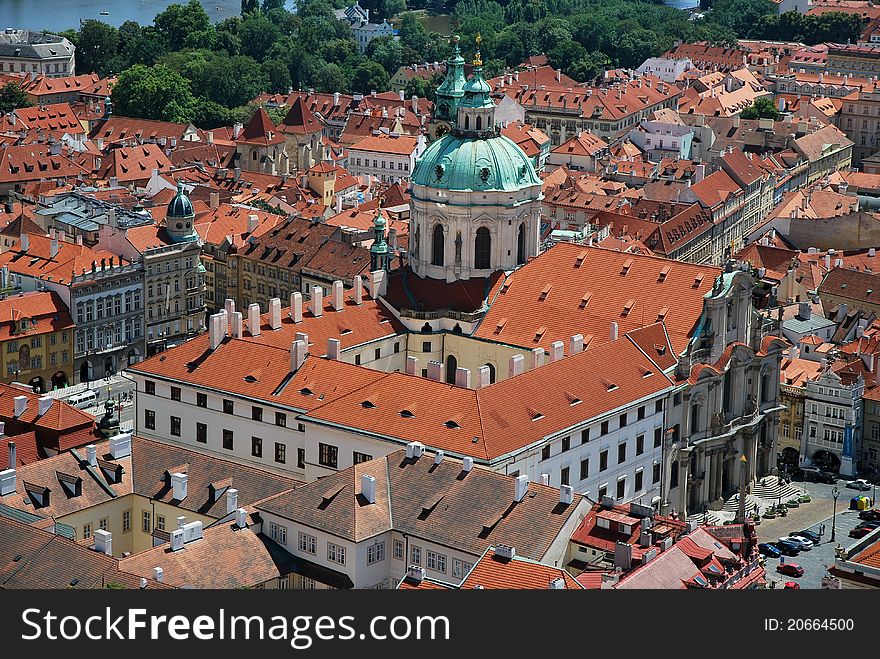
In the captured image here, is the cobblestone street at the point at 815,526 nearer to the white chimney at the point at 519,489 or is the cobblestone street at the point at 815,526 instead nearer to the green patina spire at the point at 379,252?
the white chimney at the point at 519,489

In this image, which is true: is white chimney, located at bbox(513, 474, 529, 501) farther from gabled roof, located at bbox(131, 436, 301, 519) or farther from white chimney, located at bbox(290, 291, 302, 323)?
white chimney, located at bbox(290, 291, 302, 323)

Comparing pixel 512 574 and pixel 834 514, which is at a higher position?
pixel 512 574

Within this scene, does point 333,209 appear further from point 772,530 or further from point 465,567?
point 465,567

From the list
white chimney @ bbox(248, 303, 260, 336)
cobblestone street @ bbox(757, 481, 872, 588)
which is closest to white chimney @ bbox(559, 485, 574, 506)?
cobblestone street @ bbox(757, 481, 872, 588)

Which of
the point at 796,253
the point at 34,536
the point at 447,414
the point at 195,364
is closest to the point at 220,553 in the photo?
the point at 34,536

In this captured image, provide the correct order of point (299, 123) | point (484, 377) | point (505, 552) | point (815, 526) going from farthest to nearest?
point (299, 123) < point (815, 526) < point (484, 377) < point (505, 552)

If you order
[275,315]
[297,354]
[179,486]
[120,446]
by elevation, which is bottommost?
[179,486]

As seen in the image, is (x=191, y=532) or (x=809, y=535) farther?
(x=809, y=535)

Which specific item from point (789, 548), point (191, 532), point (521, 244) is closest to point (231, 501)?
Answer: point (191, 532)

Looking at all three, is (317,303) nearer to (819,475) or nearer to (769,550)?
(769,550)
